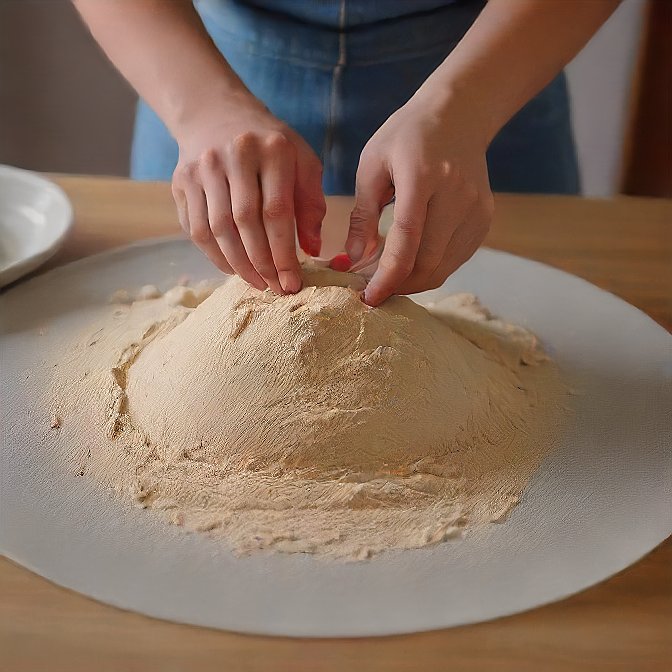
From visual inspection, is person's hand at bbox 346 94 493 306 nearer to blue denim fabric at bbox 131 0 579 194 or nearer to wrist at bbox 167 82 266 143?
wrist at bbox 167 82 266 143

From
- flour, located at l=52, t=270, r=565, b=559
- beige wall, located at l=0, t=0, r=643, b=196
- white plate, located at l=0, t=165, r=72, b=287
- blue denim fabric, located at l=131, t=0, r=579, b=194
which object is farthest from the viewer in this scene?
beige wall, located at l=0, t=0, r=643, b=196

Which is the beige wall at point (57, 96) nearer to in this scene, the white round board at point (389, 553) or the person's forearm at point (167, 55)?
the person's forearm at point (167, 55)

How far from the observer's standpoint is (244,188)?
0.78 meters

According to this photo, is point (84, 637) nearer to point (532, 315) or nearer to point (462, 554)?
point (462, 554)

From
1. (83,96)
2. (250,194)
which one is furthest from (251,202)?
(83,96)

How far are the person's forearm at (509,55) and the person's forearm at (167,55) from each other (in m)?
0.20

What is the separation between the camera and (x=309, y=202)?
83cm

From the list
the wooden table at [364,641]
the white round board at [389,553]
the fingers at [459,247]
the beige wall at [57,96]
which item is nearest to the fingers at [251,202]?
the fingers at [459,247]

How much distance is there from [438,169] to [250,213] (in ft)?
0.53

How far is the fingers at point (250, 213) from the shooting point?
0.77 meters

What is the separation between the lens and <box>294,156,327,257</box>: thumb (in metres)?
0.82

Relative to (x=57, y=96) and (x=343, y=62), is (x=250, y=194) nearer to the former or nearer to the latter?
(x=343, y=62)

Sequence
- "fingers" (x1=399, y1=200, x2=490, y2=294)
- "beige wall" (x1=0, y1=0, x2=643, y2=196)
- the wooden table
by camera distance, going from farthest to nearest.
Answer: "beige wall" (x1=0, y1=0, x2=643, y2=196) → "fingers" (x1=399, y1=200, x2=490, y2=294) → the wooden table

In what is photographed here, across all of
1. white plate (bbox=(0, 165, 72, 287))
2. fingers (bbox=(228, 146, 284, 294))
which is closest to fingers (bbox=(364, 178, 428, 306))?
fingers (bbox=(228, 146, 284, 294))
